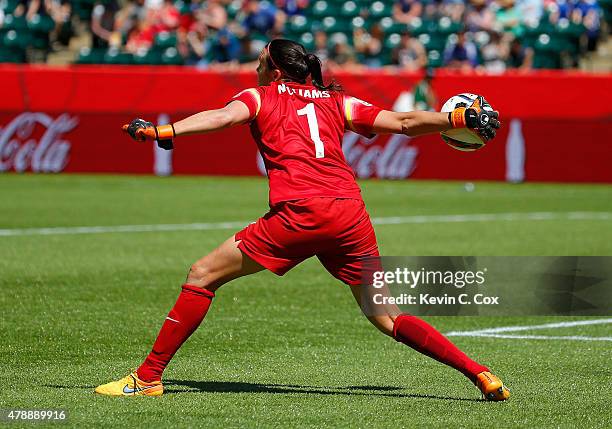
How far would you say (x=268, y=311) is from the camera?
9602mm

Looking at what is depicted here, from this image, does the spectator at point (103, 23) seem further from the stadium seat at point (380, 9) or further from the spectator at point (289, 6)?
the stadium seat at point (380, 9)

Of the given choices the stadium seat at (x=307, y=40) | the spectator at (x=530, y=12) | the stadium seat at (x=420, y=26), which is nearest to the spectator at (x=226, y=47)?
the stadium seat at (x=307, y=40)

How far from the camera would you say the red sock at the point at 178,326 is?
6387 millimetres

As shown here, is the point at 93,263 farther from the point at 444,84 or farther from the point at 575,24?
the point at 575,24

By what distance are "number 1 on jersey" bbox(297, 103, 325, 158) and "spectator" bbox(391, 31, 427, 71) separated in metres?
18.3

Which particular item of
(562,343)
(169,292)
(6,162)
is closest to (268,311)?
(169,292)

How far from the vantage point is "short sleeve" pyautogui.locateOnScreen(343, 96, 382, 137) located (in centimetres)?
653

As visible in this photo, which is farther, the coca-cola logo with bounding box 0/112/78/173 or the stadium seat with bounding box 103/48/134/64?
the stadium seat with bounding box 103/48/134/64

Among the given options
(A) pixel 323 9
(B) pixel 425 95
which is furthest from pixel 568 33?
(A) pixel 323 9

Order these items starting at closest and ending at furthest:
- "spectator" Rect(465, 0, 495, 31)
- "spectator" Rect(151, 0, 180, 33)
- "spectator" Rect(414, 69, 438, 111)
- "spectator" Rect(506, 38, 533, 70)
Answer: "spectator" Rect(414, 69, 438, 111), "spectator" Rect(506, 38, 533, 70), "spectator" Rect(465, 0, 495, 31), "spectator" Rect(151, 0, 180, 33)

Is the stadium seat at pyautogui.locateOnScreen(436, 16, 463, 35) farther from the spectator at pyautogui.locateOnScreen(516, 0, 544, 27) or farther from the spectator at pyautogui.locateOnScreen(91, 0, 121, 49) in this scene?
the spectator at pyautogui.locateOnScreen(91, 0, 121, 49)

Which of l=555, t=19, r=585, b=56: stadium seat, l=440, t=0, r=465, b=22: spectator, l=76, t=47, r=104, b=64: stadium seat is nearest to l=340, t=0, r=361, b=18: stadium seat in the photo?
l=440, t=0, r=465, b=22: spectator

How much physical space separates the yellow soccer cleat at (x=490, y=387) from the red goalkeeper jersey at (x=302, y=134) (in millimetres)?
1096

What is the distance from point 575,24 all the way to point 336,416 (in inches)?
764
